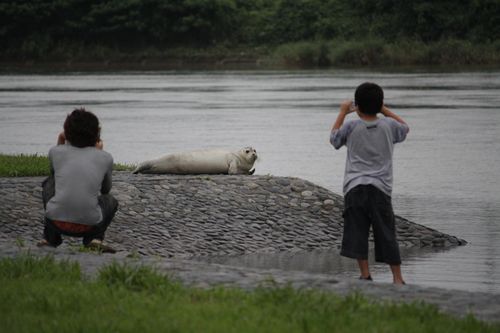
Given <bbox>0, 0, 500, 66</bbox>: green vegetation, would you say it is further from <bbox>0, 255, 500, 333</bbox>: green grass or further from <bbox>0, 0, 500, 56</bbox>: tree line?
<bbox>0, 255, 500, 333</bbox>: green grass

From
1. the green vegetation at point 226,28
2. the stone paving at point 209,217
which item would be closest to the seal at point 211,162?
the stone paving at point 209,217

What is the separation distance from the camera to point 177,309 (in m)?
8.02

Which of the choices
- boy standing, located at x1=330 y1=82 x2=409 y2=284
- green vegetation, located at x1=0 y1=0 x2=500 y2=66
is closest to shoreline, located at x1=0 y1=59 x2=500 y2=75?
green vegetation, located at x1=0 y1=0 x2=500 y2=66

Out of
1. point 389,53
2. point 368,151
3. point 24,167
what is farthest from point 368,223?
point 389,53

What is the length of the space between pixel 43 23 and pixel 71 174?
10347 centimetres

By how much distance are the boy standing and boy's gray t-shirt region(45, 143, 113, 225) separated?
2109 millimetres

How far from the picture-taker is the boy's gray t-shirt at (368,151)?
10383mm

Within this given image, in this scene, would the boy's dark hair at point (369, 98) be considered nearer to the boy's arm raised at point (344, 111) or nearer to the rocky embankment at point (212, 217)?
the boy's arm raised at point (344, 111)

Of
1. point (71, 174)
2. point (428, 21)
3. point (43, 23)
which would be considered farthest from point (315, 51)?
point (71, 174)

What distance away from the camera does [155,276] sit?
29.5ft

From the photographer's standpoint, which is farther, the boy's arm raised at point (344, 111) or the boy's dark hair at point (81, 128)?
the boy's dark hair at point (81, 128)

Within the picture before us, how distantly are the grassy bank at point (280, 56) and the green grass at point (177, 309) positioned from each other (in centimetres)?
7451

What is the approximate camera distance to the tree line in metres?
100

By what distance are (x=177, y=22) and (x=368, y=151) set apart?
98.7m
